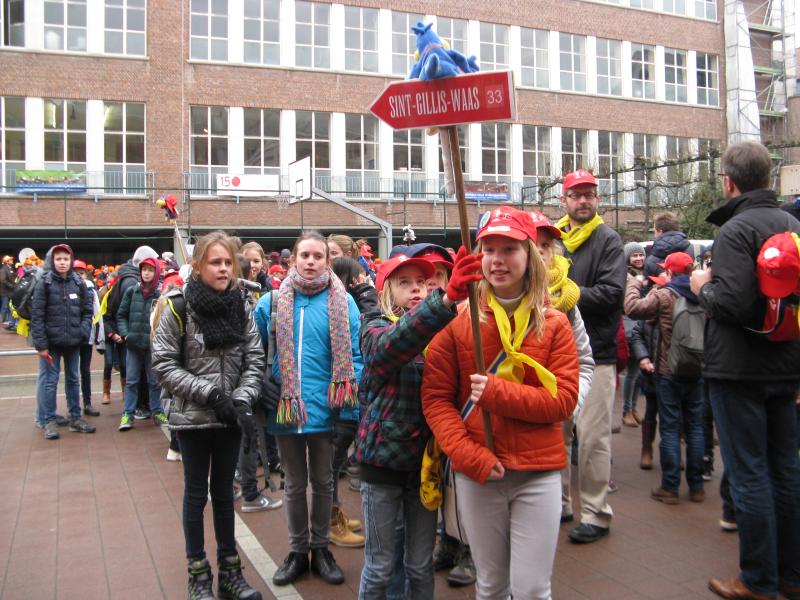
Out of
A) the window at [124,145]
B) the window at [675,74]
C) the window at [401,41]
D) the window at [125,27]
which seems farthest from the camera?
the window at [675,74]

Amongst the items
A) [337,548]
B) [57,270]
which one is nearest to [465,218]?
[337,548]

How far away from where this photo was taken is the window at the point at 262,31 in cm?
3119

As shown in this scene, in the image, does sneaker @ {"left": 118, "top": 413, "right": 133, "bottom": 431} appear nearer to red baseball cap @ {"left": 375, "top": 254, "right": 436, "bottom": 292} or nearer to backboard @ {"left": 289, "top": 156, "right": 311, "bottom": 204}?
red baseball cap @ {"left": 375, "top": 254, "right": 436, "bottom": 292}

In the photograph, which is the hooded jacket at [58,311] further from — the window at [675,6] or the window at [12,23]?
the window at [675,6]

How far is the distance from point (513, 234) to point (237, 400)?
1.92 metres

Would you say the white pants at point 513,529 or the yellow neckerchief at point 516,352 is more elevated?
the yellow neckerchief at point 516,352

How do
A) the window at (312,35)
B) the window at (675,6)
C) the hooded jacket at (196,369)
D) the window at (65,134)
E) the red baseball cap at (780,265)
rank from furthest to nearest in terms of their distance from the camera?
the window at (675,6) → the window at (312,35) → the window at (65,134) → the hooded jacket at (196,369) → the red baseball cap at (780,265)

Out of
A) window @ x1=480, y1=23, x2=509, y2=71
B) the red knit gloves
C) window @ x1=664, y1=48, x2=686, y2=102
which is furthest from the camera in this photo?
window @ x1=664, y1=48, x2=686, y2=102

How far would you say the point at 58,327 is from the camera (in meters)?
8.41

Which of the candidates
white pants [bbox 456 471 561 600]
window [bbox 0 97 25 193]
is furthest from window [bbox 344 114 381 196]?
white pants [bbox 456 471 561 600]

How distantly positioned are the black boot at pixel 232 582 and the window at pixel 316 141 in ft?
94.3

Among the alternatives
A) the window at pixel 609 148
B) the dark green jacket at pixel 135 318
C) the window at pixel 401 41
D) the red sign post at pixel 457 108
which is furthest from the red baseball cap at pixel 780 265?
the window at pixel 609 148

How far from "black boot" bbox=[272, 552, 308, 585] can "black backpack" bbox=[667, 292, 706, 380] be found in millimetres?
3162

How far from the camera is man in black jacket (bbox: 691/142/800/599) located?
370cm
